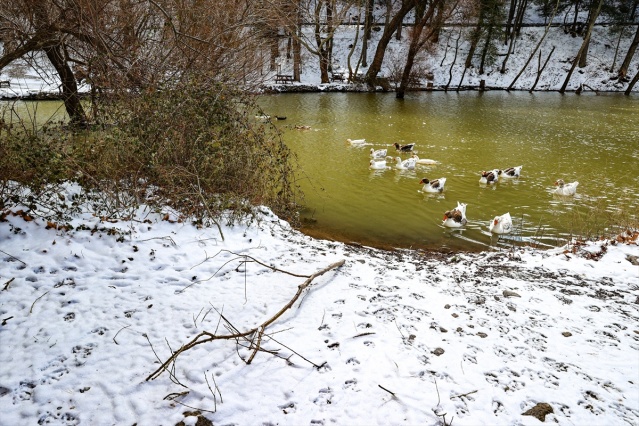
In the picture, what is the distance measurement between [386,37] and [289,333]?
30.1 meters

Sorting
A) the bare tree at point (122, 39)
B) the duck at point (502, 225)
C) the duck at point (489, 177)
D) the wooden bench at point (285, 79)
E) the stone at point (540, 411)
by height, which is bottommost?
the duck at point (502, 225)

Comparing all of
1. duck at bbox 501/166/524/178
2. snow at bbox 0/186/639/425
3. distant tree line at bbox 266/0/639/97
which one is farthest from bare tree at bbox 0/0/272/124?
distant tree line at bbox 266/0/639/97

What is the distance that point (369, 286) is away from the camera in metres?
Answer: 4.82

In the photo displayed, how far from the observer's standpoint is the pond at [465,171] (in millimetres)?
8055

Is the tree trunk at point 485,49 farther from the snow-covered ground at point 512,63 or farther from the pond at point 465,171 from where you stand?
the pond at point 465,171

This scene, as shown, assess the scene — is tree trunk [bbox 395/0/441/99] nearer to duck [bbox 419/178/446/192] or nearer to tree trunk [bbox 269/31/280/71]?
tree trunk [bbox 269/31/280/71]

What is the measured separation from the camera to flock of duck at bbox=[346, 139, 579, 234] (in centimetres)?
795

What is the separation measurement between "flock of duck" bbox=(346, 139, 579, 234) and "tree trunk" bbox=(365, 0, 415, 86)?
677 inches

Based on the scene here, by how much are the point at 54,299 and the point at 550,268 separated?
651cm

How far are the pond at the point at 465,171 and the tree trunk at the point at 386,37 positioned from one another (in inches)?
295

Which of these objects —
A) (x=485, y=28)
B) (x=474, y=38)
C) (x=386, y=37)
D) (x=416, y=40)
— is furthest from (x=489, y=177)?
(x=485, y=28)

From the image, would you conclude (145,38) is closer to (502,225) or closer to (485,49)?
(502,225)

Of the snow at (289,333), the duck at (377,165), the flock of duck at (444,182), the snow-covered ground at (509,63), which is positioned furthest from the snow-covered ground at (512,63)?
the snow at (289,333)

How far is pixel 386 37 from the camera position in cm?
2941
